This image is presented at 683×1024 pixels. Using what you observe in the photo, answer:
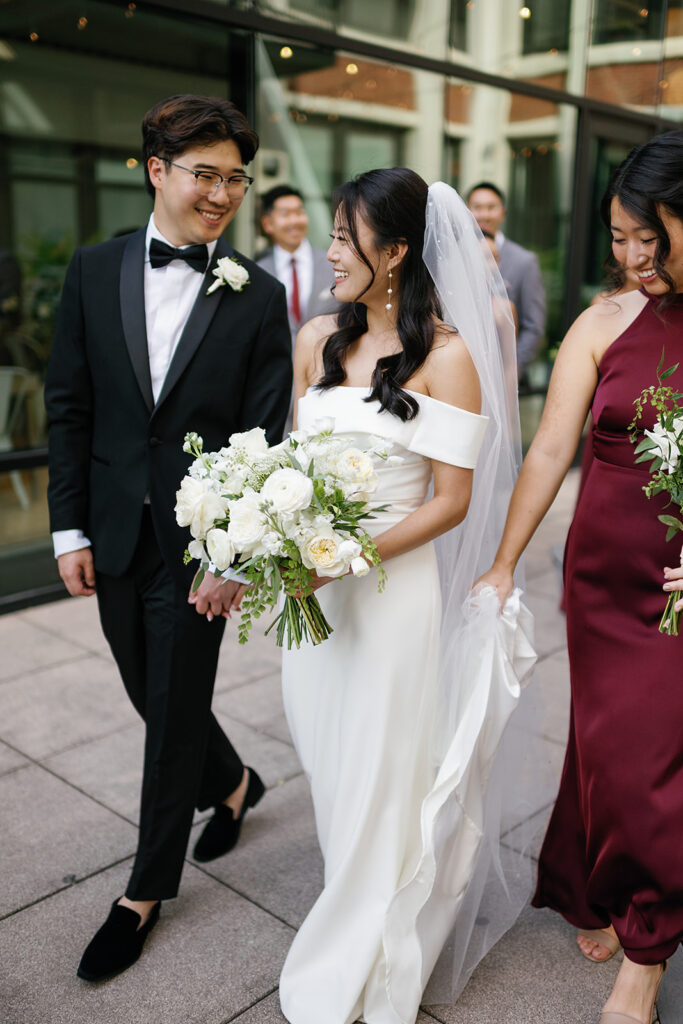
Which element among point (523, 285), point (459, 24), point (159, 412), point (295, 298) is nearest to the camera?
point (159, 412)

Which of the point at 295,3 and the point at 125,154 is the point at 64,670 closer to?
the point at 295,3

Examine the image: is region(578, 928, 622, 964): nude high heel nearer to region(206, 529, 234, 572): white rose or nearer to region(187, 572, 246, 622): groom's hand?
region(187, 572, 246, 622): groom's hand

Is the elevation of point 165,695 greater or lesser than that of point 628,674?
lesser

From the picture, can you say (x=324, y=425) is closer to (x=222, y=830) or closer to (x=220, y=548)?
(x=220, y=548)

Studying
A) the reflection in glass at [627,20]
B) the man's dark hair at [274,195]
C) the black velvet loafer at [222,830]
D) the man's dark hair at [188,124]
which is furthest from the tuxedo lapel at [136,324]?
the reflection in glass at [627,20]

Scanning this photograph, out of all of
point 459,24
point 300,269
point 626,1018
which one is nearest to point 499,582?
point 626,1018

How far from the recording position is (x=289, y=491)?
6.61ft

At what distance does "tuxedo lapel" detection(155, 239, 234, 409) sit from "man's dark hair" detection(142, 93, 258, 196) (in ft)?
1.07

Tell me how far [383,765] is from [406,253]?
4.31 ft

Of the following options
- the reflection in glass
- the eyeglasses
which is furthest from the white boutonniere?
the reflection in glass

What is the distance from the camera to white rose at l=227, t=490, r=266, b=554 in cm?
204

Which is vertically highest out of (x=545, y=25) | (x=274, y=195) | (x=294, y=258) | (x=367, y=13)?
(x=545, y=25)

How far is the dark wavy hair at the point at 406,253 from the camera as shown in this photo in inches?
92.7

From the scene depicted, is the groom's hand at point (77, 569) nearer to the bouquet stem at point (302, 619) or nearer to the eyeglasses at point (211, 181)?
the bouquet stem at point (302, 619)
